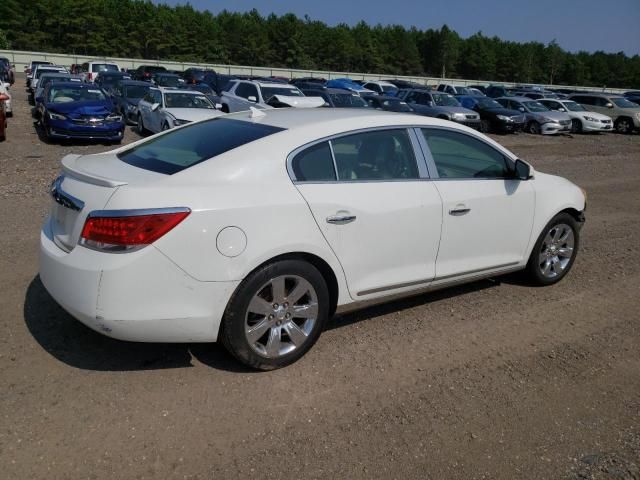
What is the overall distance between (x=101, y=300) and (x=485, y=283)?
3.59m

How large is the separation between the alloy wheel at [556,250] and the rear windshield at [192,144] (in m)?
2.83

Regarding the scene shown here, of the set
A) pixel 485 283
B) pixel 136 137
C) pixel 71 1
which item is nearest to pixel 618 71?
pixel 71 1

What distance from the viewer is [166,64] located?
6462cm

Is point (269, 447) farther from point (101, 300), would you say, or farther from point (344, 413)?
point (101, 300)

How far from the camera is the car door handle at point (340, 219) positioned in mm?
3731

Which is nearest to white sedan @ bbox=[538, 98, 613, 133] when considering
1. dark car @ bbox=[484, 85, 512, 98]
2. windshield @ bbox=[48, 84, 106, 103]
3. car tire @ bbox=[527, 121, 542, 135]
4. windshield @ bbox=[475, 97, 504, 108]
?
car tire @ bbox=[527, 121, 542, 135]

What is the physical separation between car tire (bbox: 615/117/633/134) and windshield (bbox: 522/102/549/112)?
16.0 feet

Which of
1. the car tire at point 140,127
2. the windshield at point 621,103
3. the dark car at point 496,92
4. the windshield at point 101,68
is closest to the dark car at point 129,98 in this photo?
the car tire at point 140,127

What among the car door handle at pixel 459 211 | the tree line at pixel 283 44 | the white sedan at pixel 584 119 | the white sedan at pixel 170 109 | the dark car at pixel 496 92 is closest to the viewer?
the car door handle at pixel 459 211

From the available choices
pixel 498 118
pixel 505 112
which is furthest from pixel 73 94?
pixel 505 112

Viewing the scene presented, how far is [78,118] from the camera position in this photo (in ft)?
45.8

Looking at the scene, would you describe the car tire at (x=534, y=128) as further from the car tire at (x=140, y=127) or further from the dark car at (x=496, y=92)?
the car tire at (x=140, y=127)

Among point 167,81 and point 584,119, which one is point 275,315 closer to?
point 167,81

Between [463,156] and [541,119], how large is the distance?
22.4 meters
